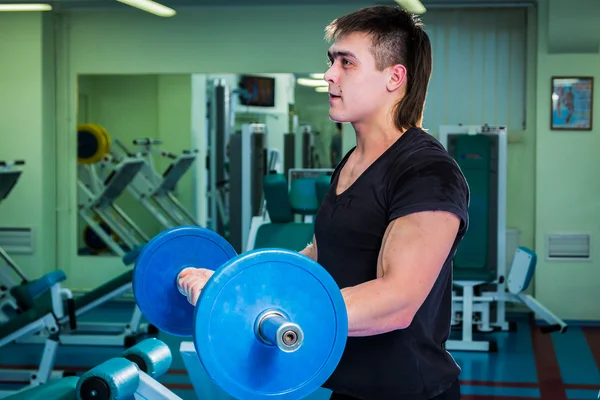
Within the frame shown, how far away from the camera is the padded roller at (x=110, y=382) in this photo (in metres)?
2.11

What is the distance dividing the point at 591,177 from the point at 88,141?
400cm

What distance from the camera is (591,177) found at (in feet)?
21.2

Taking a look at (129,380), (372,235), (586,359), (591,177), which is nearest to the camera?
(372,235)

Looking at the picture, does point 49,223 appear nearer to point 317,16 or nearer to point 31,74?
point 31,74

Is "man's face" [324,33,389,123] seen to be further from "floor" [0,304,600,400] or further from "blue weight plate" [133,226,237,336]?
"floor" [0,304,600,400]

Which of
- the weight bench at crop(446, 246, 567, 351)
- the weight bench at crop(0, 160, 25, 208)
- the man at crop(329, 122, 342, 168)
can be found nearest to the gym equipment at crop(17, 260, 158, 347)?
the weight bench at crop(0, 160, 25, 208)

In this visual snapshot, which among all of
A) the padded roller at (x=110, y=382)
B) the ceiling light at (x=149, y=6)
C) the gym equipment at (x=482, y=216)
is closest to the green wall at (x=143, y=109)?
the ceiling light at (x=149, y=6)

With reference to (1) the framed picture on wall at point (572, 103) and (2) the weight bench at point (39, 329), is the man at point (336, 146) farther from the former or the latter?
(2) the weight bench at point (39, 329)

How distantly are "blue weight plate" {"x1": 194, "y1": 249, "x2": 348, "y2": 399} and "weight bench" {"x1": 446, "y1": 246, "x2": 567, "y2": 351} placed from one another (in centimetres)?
455

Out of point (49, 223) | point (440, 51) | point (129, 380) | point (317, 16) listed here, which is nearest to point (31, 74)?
point (49, 223)

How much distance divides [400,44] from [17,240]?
613cm

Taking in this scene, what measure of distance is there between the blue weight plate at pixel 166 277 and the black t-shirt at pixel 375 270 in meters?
0.30

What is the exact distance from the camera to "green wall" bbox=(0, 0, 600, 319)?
6469mm

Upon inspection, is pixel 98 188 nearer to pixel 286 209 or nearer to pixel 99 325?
pixel 99 325
